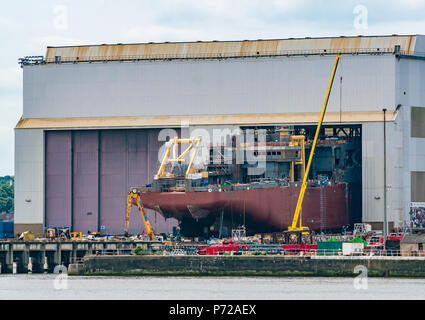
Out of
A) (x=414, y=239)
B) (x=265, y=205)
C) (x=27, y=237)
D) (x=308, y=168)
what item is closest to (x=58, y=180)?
(x=27, y=237)

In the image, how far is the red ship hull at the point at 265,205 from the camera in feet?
337

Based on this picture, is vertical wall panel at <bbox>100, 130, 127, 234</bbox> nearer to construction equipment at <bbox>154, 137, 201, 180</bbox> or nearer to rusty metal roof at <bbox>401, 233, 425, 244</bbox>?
construction equipment at <bbox>154, 137, 201, 180</bbox>

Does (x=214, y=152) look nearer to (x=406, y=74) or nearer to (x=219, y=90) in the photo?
(x=219, y=90)

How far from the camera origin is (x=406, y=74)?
112812 millimetres

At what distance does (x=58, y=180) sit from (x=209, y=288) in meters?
36.7

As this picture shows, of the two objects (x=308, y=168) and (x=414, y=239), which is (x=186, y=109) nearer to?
(x=308, y=168)

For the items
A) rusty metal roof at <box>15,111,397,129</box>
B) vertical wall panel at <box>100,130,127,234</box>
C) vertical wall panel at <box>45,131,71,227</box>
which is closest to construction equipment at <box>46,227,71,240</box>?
vertical wall panel at <box>45,131,71,227</box>

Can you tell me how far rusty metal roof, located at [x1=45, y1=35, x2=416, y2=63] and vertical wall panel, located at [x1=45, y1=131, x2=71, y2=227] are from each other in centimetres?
784

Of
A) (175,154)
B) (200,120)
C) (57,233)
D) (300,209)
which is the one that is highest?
(200,120)

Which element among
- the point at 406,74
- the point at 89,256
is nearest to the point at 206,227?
the point at 89,256

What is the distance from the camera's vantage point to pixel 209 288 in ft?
266

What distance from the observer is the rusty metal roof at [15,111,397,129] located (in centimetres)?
11075

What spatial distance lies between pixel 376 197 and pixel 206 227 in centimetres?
1490
